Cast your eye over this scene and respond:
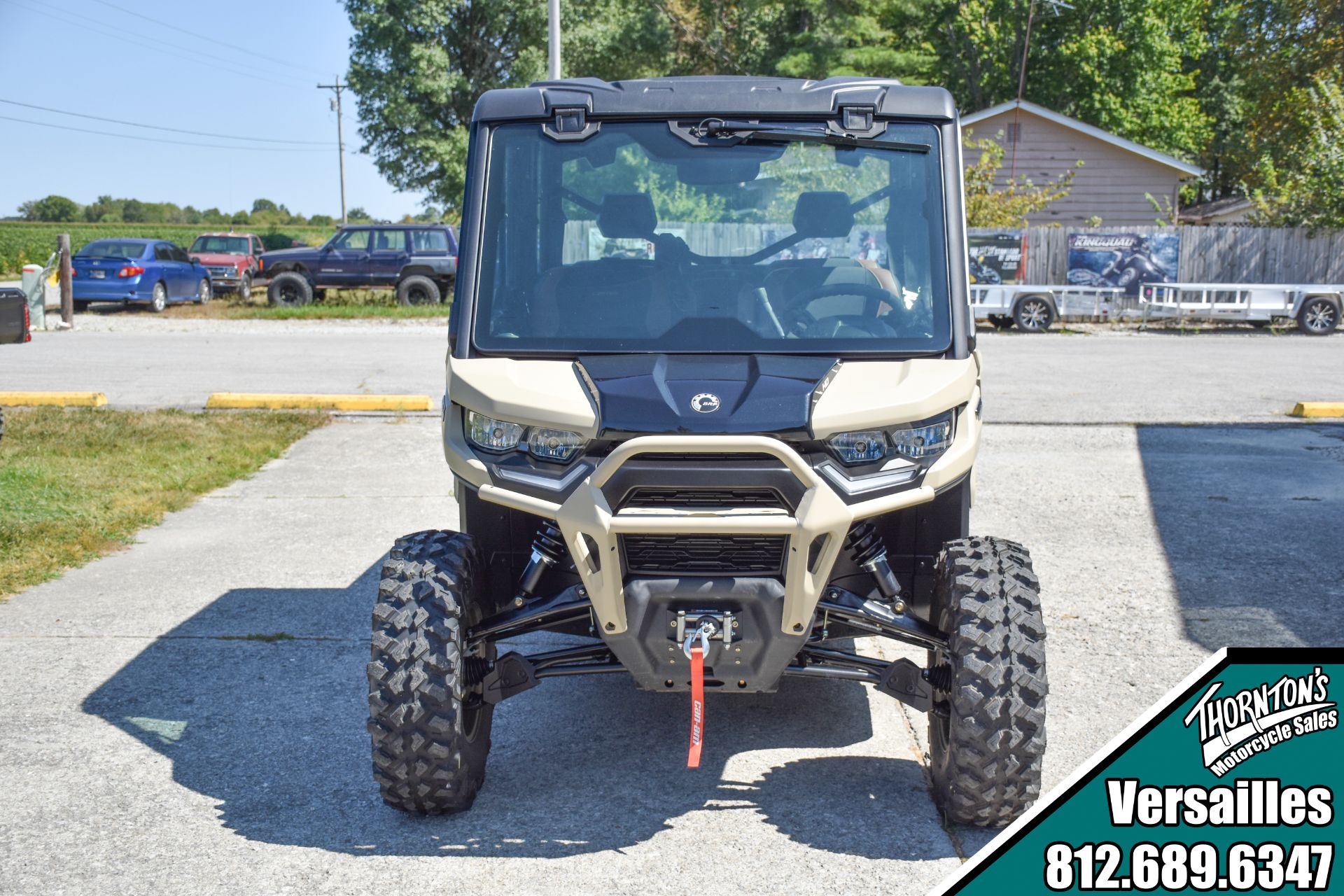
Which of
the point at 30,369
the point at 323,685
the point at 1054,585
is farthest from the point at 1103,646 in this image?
the point at 30,369

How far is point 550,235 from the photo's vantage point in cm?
448

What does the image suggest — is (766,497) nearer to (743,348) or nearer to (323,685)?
(743,348)

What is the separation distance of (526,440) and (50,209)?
10204 cm

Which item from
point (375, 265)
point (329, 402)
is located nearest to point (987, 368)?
point (329, 402)

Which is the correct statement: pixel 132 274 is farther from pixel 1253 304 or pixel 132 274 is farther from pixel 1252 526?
pixel 1252 526

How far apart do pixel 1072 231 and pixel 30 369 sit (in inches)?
800

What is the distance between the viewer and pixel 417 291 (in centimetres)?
2689

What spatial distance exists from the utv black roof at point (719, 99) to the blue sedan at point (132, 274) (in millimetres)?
24284

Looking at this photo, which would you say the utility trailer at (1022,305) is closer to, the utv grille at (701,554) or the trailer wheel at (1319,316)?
the trailer wheel at (1319,316)

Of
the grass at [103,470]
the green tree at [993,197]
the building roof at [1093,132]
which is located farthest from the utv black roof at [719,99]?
the building roof at [1093,132]

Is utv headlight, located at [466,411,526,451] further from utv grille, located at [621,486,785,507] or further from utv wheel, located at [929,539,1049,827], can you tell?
utv wheel, located at [929,539,1049,827]

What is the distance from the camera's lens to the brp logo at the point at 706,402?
12.5 feet

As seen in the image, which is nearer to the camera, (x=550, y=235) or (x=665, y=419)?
(x=665, y=419)
